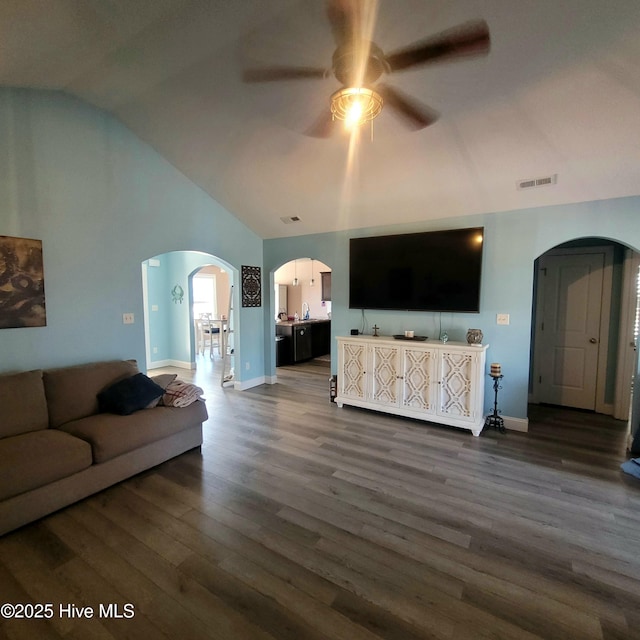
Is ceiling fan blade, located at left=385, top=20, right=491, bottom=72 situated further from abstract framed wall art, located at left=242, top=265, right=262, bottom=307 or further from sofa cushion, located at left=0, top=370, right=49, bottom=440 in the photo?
abstract framed wall art, located at left=242, top=265, right=262, bottom=307

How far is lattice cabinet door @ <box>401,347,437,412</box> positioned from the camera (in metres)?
3.88

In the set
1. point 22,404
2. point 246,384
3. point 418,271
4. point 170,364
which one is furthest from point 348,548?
point 170,364

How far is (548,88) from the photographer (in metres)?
2.31

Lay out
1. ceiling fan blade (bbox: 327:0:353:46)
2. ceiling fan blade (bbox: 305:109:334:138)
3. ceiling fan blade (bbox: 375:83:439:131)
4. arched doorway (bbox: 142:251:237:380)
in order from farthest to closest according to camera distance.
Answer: arched doorway (bbox: 142:251:237:380) < ceiling fan blade (bbox: 305:109:334:138) < ceiling fan blade (bbox: 375:83:439:131) < ceiling fan blade (bbox: 327:0:353:46)

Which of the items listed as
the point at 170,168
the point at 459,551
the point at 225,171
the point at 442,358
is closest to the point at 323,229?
the point at 225,171

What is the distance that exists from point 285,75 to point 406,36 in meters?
0.82

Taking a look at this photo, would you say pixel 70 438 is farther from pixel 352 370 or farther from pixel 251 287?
pixel 251 287

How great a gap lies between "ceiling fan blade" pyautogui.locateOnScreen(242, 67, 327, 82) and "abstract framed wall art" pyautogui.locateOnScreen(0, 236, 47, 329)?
255cm

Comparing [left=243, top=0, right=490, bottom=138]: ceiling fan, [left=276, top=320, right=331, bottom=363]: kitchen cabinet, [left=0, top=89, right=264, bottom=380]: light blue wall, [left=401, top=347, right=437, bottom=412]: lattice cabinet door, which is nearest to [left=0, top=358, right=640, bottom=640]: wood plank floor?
[left=401, top=347, right=437, bottom=412]: lattice cabinet door

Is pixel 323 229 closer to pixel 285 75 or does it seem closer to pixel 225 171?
pixel 225 171

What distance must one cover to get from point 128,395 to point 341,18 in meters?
3.10

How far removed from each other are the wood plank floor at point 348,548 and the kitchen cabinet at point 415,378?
553mm

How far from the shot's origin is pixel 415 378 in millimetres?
3998

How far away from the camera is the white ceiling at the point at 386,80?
1.95m
